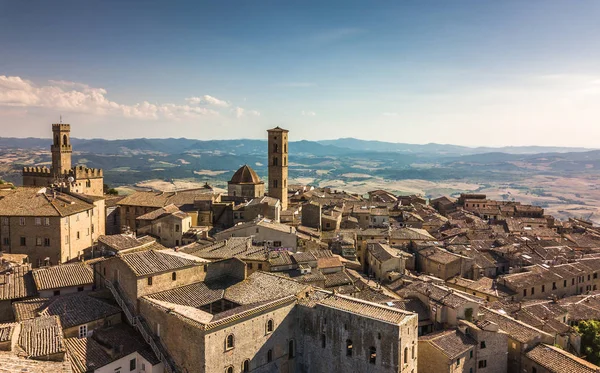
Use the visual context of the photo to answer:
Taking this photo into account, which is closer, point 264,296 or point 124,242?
point 264,296

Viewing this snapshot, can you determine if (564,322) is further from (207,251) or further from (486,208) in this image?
(486,208)

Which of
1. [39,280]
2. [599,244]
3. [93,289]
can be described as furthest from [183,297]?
[599,244]

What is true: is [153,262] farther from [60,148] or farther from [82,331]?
[60,148]

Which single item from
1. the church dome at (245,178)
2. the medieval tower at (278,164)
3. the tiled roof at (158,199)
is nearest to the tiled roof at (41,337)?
the tiled roof at (158,199)

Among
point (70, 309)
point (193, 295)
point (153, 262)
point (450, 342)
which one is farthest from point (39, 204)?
point (450, 342)

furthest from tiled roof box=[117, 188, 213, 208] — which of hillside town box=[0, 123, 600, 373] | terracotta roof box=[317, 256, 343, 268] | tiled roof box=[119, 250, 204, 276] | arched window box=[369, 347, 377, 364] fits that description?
arched window box=[369, 347, 377, 364]
